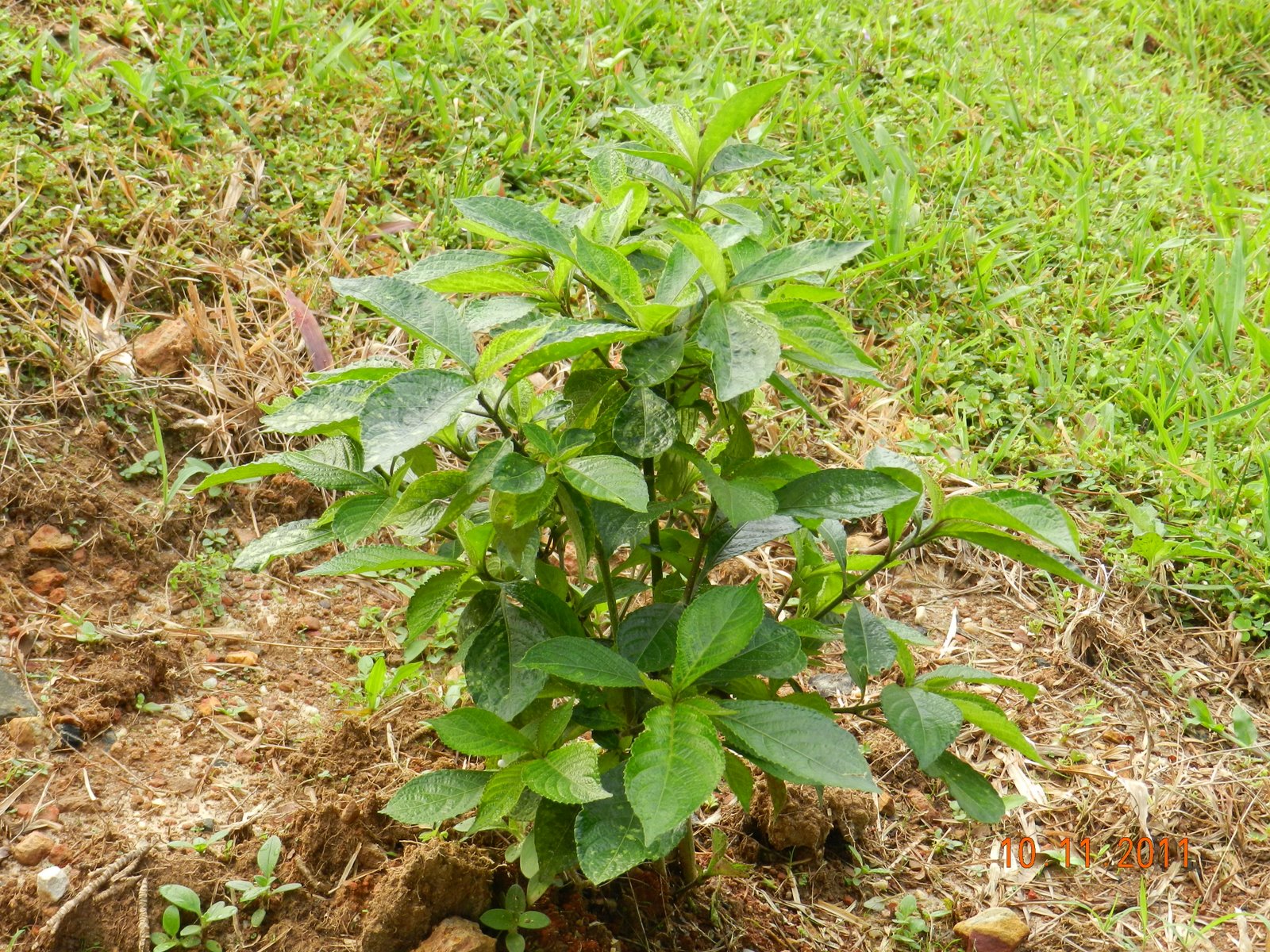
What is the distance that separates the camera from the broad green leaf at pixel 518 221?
140cm

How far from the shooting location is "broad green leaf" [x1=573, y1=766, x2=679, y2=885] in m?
1.41

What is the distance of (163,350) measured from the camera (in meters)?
2.91

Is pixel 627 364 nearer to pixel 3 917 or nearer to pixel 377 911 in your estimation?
pixel 377 911

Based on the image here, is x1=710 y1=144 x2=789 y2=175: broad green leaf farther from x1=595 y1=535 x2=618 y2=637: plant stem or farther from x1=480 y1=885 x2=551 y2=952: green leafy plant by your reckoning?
x1=480 y1=885 x2=551 y2=952: green leafy plant

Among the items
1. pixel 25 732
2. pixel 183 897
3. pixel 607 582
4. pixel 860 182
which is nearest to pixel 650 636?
pixel 607 582

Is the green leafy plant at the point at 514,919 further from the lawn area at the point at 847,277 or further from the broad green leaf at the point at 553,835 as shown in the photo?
the broad green leaf at the point at 553,835

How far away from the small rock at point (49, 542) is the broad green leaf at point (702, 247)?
1.83 meters

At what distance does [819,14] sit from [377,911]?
3.79 metres

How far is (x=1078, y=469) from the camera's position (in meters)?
3.07

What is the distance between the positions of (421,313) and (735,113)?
0.47m

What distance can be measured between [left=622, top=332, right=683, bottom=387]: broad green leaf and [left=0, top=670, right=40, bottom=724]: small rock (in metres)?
1.52

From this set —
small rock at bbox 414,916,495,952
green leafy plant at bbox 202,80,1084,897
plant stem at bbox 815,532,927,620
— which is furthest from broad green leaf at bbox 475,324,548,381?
small rock at bbox 414,916,495,952

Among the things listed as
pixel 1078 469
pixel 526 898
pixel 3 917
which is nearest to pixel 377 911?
pixel 526 898

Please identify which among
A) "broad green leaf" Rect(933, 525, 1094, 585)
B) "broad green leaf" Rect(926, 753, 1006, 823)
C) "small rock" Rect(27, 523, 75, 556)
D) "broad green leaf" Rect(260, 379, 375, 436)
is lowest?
"small rock" Rect(27, 523, 75, 556)
